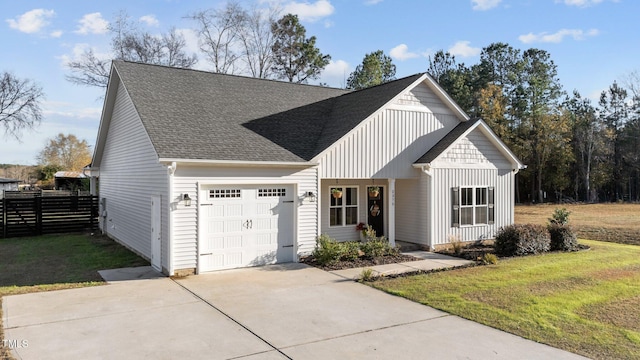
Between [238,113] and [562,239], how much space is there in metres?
11.3

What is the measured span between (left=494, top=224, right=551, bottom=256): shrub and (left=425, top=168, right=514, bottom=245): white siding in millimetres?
1427

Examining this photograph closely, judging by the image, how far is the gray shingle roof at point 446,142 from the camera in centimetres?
1406

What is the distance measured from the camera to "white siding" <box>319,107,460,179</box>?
1302 cm

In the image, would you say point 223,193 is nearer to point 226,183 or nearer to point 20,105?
point 226,183

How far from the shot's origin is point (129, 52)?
31.1m

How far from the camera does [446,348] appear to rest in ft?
19.6

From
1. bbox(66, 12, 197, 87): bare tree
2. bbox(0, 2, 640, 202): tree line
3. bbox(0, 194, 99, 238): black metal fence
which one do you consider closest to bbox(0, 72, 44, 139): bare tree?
bbox(0, 2, 640, 202): tree line

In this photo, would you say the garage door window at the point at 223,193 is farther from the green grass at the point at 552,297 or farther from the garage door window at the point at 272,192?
the green grass at the point at 552,297

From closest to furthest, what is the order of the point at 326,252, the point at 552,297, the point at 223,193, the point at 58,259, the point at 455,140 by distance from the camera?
the point at 552,297 → the point at 223,193 → the point at 326,252 → the point at 58,259 → the point at 455,140

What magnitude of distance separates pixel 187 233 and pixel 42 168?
54032mm

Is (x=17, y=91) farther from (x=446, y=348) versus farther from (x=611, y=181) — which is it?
(x=611, y=181)

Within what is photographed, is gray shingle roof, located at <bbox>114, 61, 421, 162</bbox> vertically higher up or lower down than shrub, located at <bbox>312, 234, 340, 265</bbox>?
higher up

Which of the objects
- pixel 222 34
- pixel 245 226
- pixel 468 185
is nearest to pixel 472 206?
pixel 468 185

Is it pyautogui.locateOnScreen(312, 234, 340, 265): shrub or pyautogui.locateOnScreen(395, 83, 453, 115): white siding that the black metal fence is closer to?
pyautogui.locateOnScreen(312, 234, 340, 265): shrub
